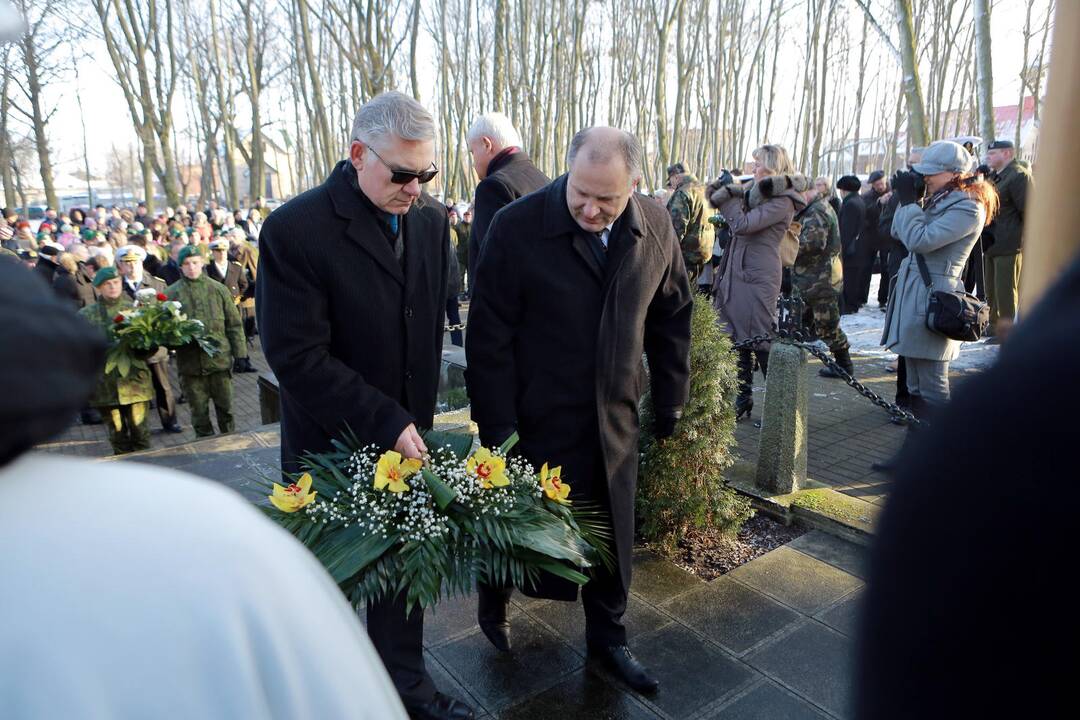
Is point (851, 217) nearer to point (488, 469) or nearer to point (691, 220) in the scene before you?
point (691, 220)

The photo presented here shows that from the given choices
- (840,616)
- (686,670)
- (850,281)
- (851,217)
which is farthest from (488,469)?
(850,281)

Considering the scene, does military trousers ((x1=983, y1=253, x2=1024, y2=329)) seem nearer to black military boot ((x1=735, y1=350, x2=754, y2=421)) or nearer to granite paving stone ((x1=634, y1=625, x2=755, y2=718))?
black military boot ((x1=735, y1=350, x2=754, y2=421))

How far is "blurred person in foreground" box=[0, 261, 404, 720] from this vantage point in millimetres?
683

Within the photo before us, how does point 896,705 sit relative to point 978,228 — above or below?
below

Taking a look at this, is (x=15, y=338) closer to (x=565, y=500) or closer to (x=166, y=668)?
(x=166, y=668)

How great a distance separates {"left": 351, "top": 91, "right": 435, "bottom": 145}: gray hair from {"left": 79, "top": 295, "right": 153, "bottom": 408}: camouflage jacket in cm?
545

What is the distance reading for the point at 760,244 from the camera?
632cm

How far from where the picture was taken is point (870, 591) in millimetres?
601

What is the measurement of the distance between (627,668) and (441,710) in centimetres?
73

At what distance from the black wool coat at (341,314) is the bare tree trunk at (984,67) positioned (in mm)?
10990

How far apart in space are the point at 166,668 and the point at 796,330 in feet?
14.2

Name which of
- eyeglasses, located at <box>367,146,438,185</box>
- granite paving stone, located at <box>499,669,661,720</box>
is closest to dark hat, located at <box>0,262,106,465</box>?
eyeglasses, located at <box>367,146,438,185</box>

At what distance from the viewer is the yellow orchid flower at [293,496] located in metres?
2.30

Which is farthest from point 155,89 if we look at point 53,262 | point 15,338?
point 15,338
